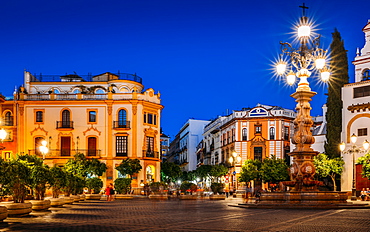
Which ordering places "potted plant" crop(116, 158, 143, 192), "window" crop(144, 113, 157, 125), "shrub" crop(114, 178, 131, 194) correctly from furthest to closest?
"window" crop(144, 113, 157, 125) → "potted plant" crop(116, 158, 143, 192) → "shrub" crop(114, 178, 131, 194)

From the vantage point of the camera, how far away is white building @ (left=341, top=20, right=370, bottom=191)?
4222 centimetres

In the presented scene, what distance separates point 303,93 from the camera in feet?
76.9

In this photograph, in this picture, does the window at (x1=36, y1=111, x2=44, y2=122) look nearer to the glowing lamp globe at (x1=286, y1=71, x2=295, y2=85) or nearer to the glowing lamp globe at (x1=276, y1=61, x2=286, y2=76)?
the glowing lamp globe at (x1=276, y1=61, x2=286, y2=76)

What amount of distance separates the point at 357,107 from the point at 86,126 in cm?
2982

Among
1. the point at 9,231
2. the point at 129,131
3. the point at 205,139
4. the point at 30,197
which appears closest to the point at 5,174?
the point at 9,231

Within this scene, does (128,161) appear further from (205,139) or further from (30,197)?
(205,139)

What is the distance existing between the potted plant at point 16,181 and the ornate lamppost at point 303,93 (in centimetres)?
1202

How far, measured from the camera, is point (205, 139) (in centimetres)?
8988

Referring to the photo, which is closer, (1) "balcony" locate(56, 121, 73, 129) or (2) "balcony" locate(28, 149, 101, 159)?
(2) "balcony" locate(28, 149, 101, 159)

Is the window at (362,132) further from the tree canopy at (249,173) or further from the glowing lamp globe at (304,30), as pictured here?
the glowing lamp globe at (304,30)

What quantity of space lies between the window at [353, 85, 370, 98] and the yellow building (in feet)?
77.9

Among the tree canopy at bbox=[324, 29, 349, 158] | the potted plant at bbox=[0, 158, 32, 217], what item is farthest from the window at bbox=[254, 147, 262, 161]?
the potted plant at bbox=[0, 158, 32, 217]

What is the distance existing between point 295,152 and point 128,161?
3152cm

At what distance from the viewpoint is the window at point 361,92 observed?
42.1 m
